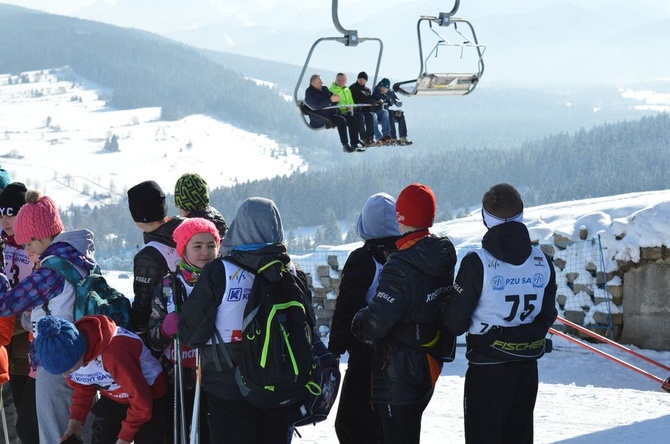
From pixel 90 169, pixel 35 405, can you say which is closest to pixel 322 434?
pixel 35 405

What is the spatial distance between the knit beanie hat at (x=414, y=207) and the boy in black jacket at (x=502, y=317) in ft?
0.86

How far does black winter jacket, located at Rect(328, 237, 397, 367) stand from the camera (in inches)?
148

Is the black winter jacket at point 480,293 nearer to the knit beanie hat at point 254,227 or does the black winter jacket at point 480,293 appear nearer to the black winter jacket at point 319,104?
the knit beanie hat at point 254,227

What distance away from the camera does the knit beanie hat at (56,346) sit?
114 inches

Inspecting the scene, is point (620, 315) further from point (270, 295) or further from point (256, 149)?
point (256, 149)

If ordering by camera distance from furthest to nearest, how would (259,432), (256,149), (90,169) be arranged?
(256,149), (90,169), (259,432)

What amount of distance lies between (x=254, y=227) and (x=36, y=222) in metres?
1.20

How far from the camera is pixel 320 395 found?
3.34 metres

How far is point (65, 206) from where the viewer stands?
Answer: 383 feet

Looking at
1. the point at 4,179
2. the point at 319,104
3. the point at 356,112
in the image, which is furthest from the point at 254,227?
the point at 356,112

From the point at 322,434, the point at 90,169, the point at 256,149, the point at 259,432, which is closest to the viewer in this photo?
the point at 259,432

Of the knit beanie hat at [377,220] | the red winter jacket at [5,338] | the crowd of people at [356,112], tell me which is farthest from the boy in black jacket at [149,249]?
the crowd of people at [356,112]

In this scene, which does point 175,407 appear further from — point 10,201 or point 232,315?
point 10,201

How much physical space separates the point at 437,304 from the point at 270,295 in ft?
2.78
